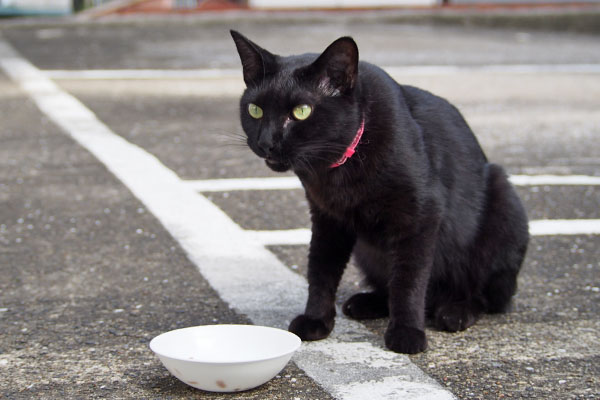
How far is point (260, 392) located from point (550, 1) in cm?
1750

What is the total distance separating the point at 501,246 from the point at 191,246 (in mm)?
1623

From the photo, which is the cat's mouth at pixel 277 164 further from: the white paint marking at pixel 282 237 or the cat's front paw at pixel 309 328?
the white paint marking at pixel 282 237

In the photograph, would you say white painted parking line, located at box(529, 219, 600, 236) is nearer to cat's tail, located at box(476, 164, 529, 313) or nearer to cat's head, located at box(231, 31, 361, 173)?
cat's tail, located at box(476, 164, 529, 313)

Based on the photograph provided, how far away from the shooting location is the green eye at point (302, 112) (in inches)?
122

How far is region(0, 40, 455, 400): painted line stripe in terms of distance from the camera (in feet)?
9.52

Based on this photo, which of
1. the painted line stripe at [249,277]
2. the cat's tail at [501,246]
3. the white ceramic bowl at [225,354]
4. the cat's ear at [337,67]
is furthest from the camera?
the cat's tail at [501,246]

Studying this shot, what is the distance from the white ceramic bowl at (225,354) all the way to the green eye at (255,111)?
2.52ft

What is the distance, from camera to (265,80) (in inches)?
125

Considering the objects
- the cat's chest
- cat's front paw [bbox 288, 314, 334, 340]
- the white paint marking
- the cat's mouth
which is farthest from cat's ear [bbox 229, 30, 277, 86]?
the white paint marking

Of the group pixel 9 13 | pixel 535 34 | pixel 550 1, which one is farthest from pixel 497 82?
pixel 9 13

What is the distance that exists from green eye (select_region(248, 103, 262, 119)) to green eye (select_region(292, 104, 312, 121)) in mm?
→ 149

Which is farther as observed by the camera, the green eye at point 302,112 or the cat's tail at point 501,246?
the cat's tail at point 501,246

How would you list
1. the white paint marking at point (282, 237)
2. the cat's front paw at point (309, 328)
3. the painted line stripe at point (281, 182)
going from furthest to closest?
1. the painted line stripe at point (281, 182)
2. the white paint marking at point (282, 237)
3. the cat's front paw at point (309, 328)

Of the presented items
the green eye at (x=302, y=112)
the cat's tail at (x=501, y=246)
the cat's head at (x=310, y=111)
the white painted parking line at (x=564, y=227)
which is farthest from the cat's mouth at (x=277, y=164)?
the white painted parking line at (x=564, y=227)
